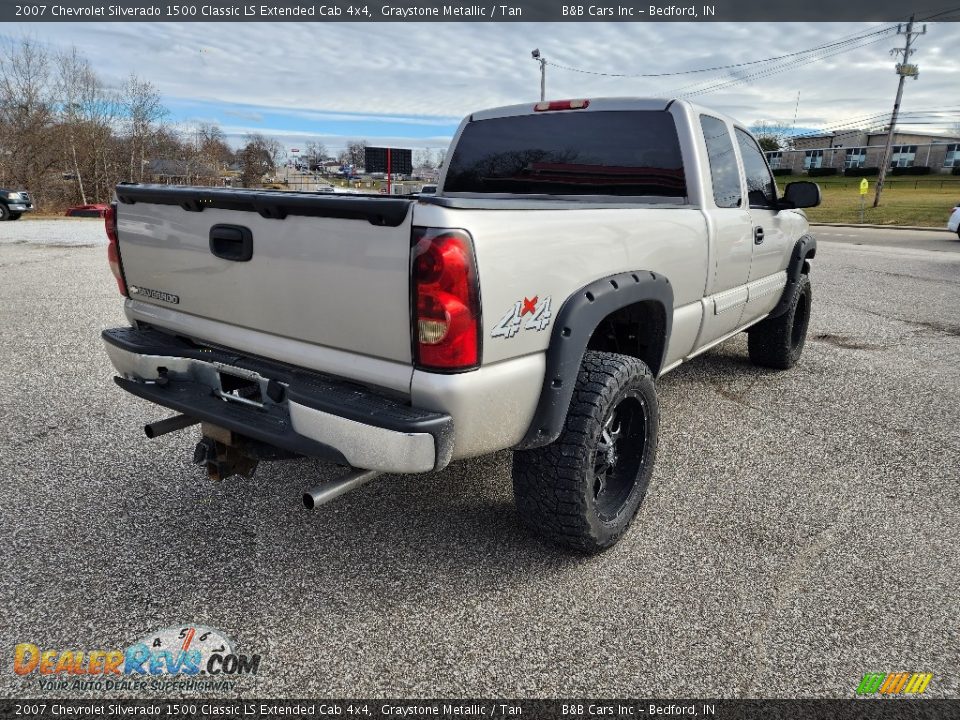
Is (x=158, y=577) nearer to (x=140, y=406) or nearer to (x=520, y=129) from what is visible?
(x=140, y=406)

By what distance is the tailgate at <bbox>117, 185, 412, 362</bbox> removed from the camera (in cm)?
209

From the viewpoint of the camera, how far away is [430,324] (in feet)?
6.71

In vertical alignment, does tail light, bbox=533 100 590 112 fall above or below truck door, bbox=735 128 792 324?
above

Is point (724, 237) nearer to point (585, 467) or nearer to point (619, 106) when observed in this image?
point (619, 106)

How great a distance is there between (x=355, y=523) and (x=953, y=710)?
2.29 metres

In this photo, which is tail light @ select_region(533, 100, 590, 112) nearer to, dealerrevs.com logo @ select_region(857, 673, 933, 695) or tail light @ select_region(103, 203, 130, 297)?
tail light @ select_region(103, 203, 130, 297)

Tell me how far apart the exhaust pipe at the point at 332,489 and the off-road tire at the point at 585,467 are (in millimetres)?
664

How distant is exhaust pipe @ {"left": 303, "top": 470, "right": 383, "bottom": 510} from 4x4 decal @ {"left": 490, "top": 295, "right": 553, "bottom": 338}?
0.63 m

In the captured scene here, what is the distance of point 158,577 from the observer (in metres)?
2.57

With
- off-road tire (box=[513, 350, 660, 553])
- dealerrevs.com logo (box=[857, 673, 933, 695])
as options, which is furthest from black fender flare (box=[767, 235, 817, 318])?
dealerrevs.com logo (box=[857, 673, 933, 695])

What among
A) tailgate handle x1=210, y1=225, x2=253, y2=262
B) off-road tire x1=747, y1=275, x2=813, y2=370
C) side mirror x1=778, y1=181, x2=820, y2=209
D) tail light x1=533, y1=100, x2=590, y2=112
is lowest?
off-road tire x1=747, y1=275, x2=813, y2=370

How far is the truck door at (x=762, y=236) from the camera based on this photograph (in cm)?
429

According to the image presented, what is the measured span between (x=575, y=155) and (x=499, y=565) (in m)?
2.46

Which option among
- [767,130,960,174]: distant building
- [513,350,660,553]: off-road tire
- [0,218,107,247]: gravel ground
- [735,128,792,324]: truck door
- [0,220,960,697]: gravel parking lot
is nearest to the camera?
[0,220,960,697]: gravel parking lot
